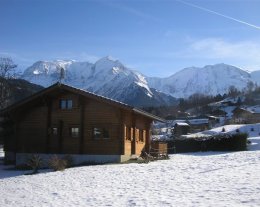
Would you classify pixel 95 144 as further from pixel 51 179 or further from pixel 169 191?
pixel 169 191

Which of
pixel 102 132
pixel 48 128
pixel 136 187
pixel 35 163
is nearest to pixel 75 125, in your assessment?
pixel 102 132

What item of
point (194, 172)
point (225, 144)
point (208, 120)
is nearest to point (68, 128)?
point (194, 172)

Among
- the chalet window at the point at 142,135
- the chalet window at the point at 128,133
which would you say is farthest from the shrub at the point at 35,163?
the chalet window at the point at 142,135

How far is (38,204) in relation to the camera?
650 inches

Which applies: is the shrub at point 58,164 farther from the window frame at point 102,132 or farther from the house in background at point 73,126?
the window frame at point 102,132

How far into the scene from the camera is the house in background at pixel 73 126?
3141cm

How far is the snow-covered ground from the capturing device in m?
15.9

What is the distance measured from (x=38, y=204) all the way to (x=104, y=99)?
1487 cm

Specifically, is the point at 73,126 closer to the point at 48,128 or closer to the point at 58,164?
the point at 48,128

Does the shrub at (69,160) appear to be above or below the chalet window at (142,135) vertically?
below

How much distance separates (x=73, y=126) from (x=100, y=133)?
2288 mm

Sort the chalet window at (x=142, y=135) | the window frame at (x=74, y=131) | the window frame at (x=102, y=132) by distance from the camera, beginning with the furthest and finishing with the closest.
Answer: the chalet window at (x=142, y=135) < the window frame at (x=74, y=131) < the window frame at (x=102, y=132)

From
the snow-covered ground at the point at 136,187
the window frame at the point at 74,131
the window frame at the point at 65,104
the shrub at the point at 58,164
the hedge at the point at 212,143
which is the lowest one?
the snow-covered ground at the point at 136,187

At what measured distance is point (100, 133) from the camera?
32.0 metres
